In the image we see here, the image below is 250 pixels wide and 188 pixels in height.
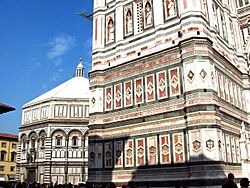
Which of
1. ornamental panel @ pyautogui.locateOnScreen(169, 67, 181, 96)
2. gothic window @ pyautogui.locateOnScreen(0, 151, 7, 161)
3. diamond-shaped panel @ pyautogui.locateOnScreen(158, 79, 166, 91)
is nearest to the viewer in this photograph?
ornamental panel @ pyautogui.locateOnScreen(169, 67, 181, 96)

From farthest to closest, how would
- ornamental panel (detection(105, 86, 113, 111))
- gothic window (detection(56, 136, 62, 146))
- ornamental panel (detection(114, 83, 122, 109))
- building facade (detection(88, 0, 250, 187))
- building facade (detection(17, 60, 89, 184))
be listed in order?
gothic window (detection(56, 136, 62, 146)), building facade (detection(17, 60, 89, 184)), ornamental panel (detection(105, 86, 113, 111)), ornamental panel (detection(114, 83, 122, 109)), building facade (detection(88, 0, 250, 187))

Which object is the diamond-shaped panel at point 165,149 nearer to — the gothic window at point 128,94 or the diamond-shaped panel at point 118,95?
the gothic window at point 128,94

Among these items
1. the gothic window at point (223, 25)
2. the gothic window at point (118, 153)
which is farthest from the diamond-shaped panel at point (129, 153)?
the gothic window at point (223, 25)

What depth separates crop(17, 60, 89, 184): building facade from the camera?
32.8 m

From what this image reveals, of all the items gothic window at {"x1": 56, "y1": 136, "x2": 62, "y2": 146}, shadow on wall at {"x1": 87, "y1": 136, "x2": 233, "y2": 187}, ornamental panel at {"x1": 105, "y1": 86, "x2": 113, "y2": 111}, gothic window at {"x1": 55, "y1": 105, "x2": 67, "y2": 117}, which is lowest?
shadow on wall at {"x1": 87, "y1": 136, "x2": 233, "y2": 187}

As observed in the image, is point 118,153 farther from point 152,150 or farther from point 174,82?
point 174,82

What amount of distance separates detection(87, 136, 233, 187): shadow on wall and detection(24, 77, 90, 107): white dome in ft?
63.6

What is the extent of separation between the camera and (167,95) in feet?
49.1

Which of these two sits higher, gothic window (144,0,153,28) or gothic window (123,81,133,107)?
gothic window (144,0,153,28)

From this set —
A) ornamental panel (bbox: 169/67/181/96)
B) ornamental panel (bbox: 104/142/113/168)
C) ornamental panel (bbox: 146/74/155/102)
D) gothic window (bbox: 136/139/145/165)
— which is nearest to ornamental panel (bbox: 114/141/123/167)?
ornamental panel (bbox: 104/142/113/168)

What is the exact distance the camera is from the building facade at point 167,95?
44.3 feet

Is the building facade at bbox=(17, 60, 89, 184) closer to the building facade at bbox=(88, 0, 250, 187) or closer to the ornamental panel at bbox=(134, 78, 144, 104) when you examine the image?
the building facade at bbox=(88, 0, 250, 187)

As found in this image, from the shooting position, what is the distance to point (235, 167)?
15.2 meters

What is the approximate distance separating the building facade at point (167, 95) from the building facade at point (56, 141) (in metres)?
16.6
